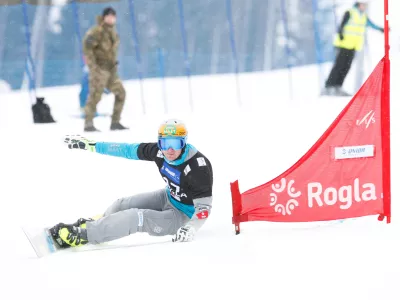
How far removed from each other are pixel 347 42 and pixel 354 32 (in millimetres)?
→ 212

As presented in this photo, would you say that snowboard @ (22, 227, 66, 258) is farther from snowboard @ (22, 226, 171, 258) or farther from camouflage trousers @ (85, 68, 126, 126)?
camouflage trousers @ (85, 68, 126, 126)

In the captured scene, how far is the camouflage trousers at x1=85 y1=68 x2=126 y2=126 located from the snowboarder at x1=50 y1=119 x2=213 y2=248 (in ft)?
14.2

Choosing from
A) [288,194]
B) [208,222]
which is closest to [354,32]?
[208,222]

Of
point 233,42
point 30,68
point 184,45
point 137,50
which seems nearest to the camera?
point 30,68

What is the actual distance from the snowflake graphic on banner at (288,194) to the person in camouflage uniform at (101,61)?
4971 millimetres

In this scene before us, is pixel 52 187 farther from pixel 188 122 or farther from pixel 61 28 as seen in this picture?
pixel 61 28

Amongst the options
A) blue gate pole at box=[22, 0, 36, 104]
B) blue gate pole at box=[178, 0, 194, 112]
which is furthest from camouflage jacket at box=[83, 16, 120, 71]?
blue gate pole at box=[178, 0, 194, 112]

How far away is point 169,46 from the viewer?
12.1 m

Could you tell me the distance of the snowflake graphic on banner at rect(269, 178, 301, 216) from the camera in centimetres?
496

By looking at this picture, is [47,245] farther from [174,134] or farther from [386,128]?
[386,128]

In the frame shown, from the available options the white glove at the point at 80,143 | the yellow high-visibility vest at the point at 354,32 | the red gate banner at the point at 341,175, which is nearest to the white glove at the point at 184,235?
the red gate banner at the point at 341,175

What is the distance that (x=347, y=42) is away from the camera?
12523 millimetres

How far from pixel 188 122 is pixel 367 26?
401cm

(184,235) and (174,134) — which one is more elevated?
(174,134)
